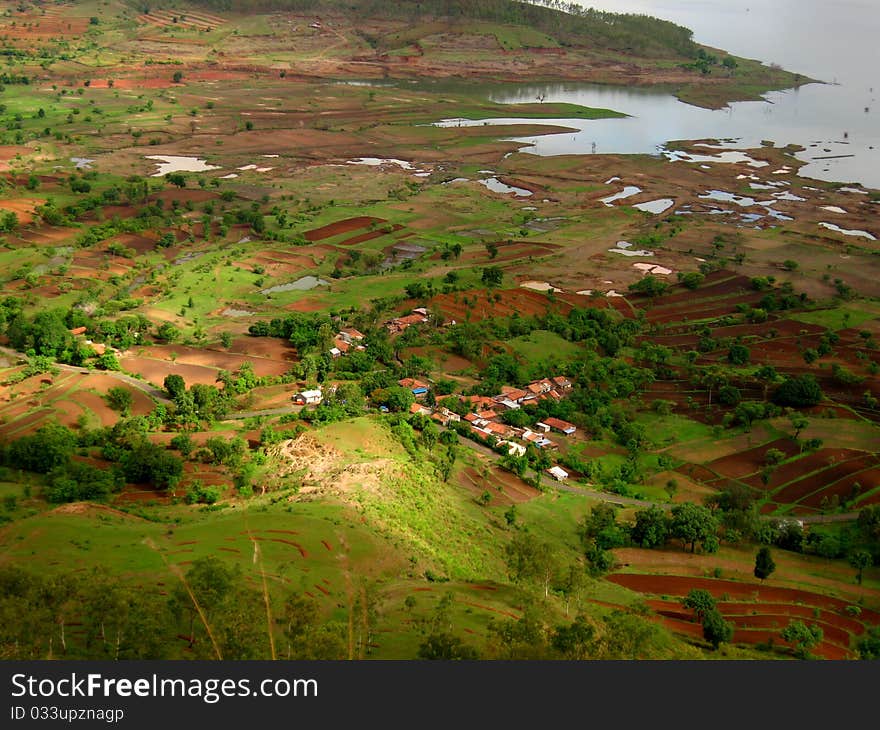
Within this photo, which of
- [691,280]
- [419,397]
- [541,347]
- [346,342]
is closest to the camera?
[419,397]

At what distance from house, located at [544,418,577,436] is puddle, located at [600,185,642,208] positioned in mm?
40085

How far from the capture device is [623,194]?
75812 millimetres

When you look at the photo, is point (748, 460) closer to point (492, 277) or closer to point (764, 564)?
point (764, 564)

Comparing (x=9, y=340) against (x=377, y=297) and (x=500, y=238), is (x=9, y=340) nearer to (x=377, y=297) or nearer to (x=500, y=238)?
(x=377, y=297)

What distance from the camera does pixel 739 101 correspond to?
119m

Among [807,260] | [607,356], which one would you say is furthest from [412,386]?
[807,260]

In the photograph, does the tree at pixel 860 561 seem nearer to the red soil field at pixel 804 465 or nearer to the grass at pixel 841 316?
the red soil field at pixel 804 465

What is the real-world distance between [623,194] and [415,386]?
45.1 m

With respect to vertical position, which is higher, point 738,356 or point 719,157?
point 719,157

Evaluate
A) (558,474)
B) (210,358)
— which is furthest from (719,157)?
(210,358)

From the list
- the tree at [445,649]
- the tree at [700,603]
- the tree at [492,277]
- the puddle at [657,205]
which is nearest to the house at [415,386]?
the tree at [492,277]

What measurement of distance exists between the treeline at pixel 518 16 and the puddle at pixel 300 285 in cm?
9638

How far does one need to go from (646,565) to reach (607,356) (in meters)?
18.4

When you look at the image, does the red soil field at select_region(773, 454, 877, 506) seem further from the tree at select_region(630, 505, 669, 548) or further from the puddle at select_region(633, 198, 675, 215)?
the puddle at select_region(633, 198, 675, 215)
